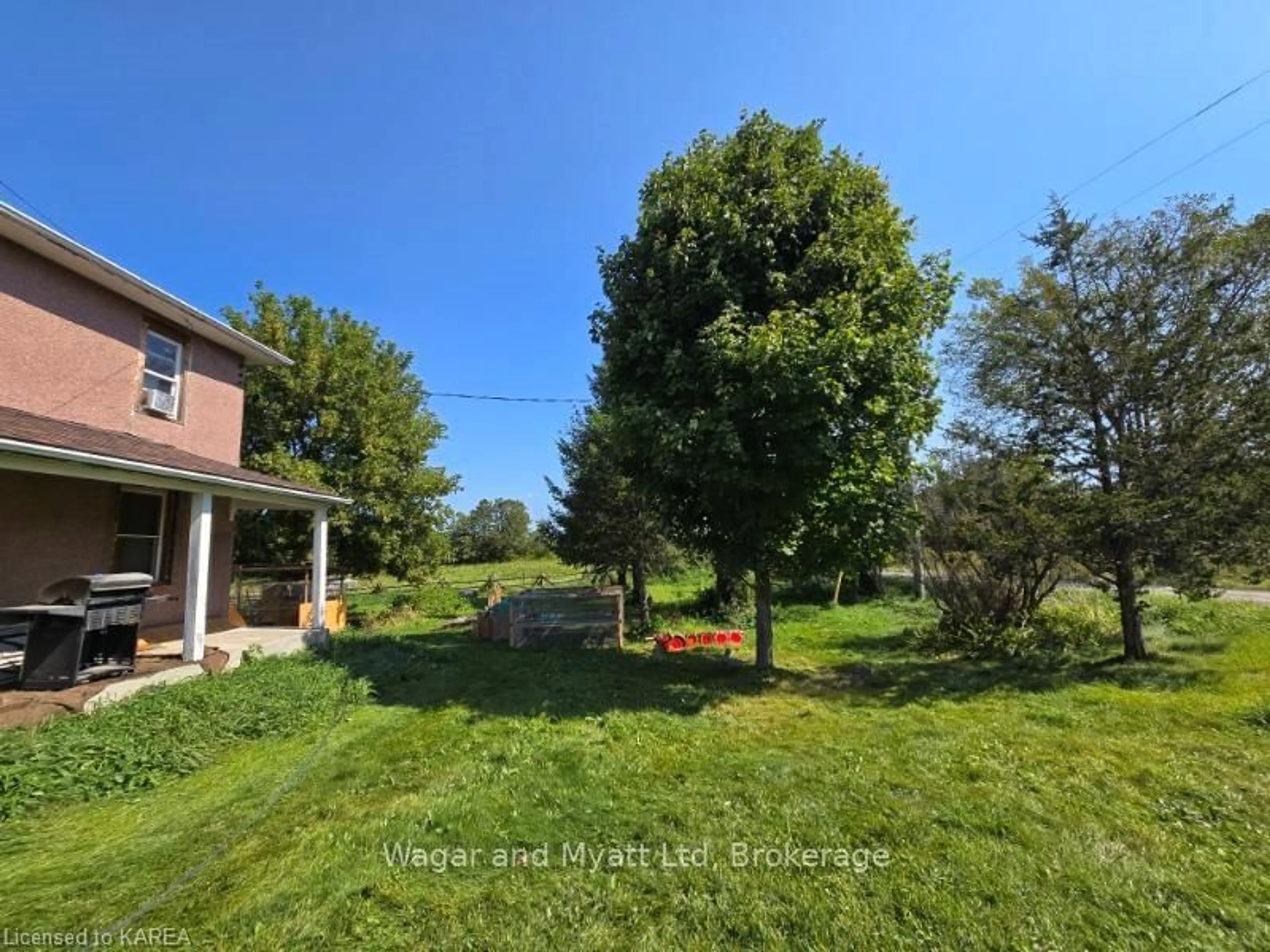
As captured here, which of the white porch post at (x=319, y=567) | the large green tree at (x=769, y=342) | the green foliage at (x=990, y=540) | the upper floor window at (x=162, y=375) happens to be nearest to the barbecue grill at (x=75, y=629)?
the white porch post at (x=319, y=567)

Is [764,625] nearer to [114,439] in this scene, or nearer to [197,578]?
[197,578]

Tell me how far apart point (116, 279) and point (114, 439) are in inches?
110

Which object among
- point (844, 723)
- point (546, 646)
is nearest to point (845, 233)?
point (844, 723)

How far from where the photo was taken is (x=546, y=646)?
12.4 metres

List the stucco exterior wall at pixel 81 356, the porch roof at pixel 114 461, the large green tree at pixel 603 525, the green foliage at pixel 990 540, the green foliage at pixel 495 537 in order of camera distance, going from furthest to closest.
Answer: the green foliage at pixel 495 537
the large green tree at pixel 603 525
the green foliage at pixel 990 540
the stucco exterior wall at pixel 81 356
the porch roof at pixel 114 461

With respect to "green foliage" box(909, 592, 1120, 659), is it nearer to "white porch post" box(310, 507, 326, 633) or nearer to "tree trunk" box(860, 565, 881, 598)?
"tree trunk" box(860, 565, 881, 598)

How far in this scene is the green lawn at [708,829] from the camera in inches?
117

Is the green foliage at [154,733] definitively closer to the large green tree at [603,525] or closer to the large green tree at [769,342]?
→ the large green tree at [769,342]

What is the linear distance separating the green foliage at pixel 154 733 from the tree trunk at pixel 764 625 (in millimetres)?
5855

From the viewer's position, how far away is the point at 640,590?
1596 cm

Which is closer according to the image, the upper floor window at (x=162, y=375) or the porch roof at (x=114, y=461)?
the porch roof at (x=114, y=461)

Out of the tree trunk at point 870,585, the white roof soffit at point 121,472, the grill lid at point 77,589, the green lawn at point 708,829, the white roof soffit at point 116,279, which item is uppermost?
the white roof soffit at point 116,279

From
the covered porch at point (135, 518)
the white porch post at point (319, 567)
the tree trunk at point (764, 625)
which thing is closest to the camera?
the covered porch at point (135, 518)

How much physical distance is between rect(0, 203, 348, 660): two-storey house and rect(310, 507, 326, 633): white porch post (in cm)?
3
